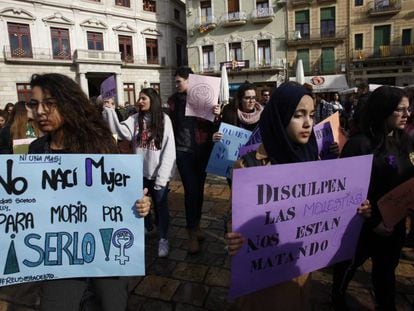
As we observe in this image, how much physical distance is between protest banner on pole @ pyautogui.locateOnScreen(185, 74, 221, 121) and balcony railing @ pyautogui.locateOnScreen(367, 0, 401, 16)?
88.1 feet

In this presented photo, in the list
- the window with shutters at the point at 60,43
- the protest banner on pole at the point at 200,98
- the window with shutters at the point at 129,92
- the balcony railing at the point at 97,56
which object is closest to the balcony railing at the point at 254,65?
the window with shutters at the point at 129,92

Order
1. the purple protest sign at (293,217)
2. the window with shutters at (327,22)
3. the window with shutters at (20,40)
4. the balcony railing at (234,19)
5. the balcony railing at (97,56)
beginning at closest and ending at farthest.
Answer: the purple protest sign at (293,217)
the window with shutters at (20,40)
the balcony railing at (97,56)
the window with shutters at (327,22)
the balcony railing at (234,19)

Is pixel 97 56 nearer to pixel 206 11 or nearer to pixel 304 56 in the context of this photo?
pixel 206 11

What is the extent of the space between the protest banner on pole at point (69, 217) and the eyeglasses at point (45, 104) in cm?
31

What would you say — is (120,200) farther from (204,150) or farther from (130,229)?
(204,150)

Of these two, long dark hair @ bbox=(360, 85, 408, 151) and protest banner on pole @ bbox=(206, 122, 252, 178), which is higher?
long dark hair @ bbox=(360, 85, 408, 151)

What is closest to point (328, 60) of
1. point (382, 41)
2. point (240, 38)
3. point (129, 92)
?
point (382, 41)

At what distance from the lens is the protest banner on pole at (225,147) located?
3551 millimetres

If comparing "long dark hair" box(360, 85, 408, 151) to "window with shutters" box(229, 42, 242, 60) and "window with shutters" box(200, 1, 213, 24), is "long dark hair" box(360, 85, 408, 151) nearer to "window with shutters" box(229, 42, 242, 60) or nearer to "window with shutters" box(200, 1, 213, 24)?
"window with shutters" box(229, 42, 242, 60)

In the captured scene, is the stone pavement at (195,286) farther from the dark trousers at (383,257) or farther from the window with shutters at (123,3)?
the window with shutters at (123,3)

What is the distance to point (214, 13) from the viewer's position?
92.4ft

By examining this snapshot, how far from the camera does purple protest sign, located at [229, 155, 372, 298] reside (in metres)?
1.46

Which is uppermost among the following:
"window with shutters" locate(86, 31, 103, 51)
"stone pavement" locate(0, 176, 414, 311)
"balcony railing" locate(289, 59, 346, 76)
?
"window with shutters" locate(86, 31, 103, 51)

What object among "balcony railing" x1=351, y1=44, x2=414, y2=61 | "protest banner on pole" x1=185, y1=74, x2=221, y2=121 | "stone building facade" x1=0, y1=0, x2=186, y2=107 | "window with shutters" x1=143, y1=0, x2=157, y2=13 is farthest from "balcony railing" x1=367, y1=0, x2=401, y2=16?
"protest banner on pole" x1=185, y1=74, x2=221, y2=121
